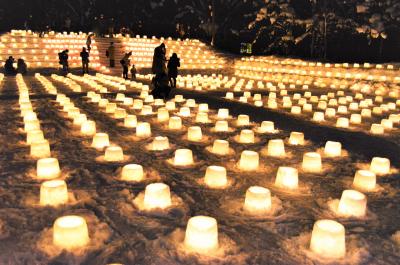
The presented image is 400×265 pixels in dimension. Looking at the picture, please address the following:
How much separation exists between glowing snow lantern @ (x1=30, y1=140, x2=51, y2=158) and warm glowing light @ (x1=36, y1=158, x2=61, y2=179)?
94 cm

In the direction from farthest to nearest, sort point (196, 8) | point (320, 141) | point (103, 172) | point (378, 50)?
1. point (196, 8)
2. point (378, 50)
3. point (320, 141)
4. point (103, 172)

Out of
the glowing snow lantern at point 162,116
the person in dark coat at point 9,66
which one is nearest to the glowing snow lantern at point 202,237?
the glowing snow lantern at point 162,116

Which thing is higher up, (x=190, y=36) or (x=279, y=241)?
(x=190, y=36)

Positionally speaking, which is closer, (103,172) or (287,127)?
(103,172)

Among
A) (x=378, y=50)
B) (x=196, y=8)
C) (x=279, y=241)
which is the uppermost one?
(x=196, y=8)

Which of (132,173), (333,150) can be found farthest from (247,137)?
(132,173)

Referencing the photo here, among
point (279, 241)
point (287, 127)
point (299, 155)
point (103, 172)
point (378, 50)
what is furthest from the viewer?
point (378, 50)

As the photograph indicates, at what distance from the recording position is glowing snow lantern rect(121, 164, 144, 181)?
505 centimetres

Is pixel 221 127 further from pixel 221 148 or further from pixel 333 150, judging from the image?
pixel 333 150

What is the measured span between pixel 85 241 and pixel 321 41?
22825 mm

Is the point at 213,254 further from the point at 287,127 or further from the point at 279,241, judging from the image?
the point at 287,127

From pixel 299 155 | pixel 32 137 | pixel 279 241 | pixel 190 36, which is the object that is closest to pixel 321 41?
pixel 190 36

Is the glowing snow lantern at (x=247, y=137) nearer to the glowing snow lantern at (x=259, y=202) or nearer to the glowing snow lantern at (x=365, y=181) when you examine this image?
the glowing snow lantern at (x=365, y=181)

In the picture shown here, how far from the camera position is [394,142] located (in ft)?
25.0
